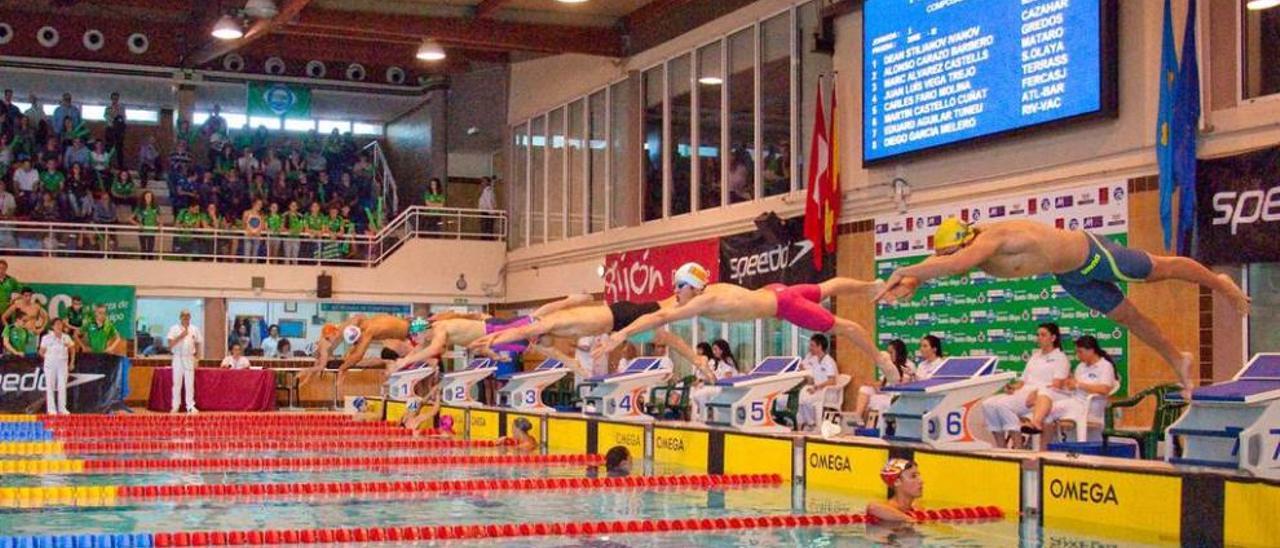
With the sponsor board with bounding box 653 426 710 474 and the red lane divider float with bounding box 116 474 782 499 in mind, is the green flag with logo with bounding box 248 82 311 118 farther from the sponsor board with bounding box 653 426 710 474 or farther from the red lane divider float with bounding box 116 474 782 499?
the red lane divider float with bounding box 116 474 782 499

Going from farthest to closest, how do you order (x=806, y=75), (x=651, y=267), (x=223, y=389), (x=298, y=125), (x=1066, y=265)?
(x=298, y=125) → (x=223, y=389) → (x=651, y=267) → (x=806, y=75) → (x=1066, y=265)

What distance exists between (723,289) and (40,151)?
2047 centimetres

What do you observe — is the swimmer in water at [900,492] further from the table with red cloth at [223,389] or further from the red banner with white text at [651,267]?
the table with red cloth at [223,389]

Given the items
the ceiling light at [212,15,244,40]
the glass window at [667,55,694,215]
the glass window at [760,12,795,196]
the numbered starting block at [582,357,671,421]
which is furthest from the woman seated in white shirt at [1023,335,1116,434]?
the ceiling light at [212,15,244,40]

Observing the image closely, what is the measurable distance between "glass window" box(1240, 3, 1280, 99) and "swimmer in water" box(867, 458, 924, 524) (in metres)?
4.80

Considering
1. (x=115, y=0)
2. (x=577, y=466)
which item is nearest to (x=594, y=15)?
(x=115, y=0)

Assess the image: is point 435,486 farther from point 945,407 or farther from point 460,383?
point 460,383

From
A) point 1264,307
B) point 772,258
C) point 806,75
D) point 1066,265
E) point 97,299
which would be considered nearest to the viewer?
point 1066,265

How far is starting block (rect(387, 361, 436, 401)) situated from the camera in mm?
20406

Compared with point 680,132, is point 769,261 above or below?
below

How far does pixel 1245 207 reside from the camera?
37.6 feet

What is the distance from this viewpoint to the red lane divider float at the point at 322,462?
12812 mm

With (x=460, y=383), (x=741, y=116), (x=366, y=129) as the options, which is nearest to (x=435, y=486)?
(x=460, y=383)

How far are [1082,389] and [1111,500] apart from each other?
9.32 feet
